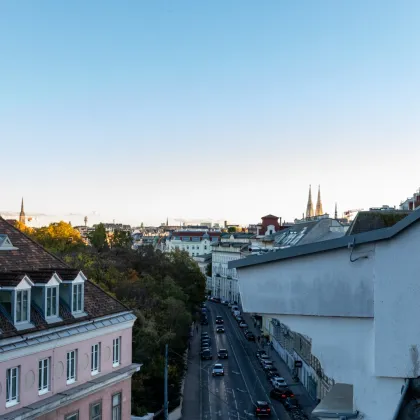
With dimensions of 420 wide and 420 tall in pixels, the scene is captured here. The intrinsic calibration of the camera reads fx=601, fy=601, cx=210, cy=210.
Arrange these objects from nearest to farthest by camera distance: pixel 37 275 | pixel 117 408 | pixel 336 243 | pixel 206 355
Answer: pixel 336 243, pixel 37 275, pixel 117 408, pixel 206 355

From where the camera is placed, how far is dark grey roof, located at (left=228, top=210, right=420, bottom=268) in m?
4.30

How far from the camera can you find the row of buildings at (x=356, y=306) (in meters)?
4.27

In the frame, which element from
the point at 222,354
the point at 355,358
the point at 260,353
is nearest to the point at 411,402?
the point at 355,358

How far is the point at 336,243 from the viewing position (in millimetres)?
4625

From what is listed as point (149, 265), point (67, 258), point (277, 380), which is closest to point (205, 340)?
point (149, 265)

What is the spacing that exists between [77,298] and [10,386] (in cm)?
489

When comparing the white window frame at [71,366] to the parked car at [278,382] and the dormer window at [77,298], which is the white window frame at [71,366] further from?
the parked car at [278,382]

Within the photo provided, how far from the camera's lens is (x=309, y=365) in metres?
47.0

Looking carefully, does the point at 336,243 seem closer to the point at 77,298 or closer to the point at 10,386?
the point at 10,386

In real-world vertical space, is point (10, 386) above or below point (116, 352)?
above

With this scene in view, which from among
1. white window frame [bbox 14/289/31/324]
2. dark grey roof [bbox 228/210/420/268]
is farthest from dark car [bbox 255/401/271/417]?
dark grey roof [bbox 228/210/420/268]

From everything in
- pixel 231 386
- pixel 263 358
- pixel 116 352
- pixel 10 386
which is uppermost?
pixel 10 386

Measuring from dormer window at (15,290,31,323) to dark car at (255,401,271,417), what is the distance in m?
24.8

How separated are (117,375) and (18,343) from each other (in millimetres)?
6262
